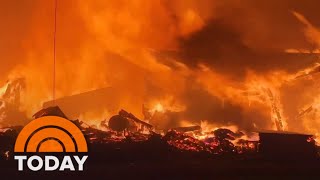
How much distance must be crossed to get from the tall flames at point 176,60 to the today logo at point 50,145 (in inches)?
14.8

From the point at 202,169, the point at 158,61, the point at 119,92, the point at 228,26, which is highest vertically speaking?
the point at 228,26

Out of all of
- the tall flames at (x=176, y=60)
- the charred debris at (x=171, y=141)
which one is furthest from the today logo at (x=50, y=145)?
the tall flames at (x=176, y=60)

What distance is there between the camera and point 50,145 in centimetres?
824

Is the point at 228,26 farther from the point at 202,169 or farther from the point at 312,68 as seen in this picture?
the point at 202,169

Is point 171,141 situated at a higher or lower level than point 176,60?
lower

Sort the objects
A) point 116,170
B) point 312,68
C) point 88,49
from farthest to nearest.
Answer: point 312,68 < point 88,49 < point 116,170

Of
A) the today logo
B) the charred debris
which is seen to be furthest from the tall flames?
the today logo

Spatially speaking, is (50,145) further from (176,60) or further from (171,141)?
(176,60)

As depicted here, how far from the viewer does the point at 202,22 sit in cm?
918

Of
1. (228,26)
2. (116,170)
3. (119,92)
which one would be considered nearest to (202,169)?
(116,170)

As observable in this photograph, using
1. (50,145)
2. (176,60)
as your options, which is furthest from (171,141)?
(50,145)

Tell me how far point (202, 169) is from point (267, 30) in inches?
116

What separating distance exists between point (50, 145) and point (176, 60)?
9.04 feet

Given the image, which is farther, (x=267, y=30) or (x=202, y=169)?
(x=267, y=30)
